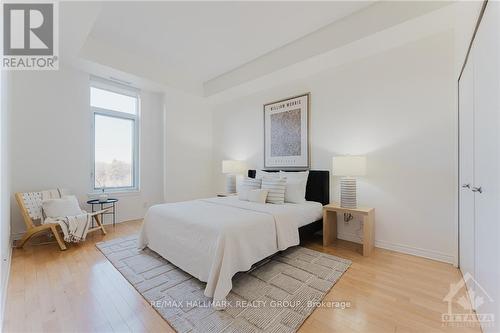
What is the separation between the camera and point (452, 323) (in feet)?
4.72

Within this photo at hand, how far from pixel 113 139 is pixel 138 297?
3323mm

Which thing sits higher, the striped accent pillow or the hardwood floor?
the striped accent pillow

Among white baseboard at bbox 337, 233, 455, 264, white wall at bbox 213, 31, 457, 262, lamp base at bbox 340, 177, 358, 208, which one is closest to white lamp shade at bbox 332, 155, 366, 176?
lamp base at bbox 340, 177, 358, 208

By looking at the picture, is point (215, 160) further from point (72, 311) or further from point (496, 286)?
point (496, 286)

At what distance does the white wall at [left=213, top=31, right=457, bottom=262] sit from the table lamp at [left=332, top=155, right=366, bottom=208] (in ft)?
1.11

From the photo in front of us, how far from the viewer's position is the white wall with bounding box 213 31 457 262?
237 centimetres

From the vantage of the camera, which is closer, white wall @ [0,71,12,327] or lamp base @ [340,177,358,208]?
white wall @ [0,71,12,327]

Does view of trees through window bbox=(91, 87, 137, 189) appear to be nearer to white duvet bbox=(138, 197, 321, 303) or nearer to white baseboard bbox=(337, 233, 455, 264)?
white duvet bbox=(138, 197, 321, 303)

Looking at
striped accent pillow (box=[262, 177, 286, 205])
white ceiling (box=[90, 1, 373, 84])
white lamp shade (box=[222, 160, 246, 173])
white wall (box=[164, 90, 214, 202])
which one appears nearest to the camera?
white ceiling (box=[90, 1, 373, 84])

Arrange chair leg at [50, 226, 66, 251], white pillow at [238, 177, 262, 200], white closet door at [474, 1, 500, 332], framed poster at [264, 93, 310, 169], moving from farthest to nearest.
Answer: framed poster at [264, 93, 310, 169] → white pillow at [238, 177, 262, 200] → chair leg at [50, 226, 66, 251] → white closet door at [474, 1, 500, 332]

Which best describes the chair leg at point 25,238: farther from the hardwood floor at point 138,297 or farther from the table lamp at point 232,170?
the table lamp at point 232,170

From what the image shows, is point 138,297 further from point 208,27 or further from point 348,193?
point 208,27

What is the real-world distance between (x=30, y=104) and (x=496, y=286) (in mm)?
5301

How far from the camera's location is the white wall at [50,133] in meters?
3.04
